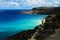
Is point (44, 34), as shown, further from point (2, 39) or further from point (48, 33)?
point (2, 39)

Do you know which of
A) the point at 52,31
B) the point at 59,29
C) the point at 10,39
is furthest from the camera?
the point at 10,39

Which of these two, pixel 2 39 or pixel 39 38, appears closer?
pixel 39 38

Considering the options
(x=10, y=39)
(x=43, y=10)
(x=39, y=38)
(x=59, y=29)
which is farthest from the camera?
(x=43, y=10)

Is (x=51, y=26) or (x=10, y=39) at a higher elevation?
(x=51, y=26)

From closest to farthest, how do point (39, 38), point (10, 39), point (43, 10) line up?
point (39, 38), point (10, 39), point (43, 10)

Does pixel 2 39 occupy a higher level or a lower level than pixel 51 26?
lower

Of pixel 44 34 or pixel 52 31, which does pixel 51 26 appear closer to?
pixel 52 31

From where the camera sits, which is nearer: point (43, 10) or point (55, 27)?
point (55, 27)

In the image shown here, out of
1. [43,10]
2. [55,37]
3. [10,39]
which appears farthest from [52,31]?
[43,10]

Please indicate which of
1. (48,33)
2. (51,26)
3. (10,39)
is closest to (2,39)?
(10,39)
